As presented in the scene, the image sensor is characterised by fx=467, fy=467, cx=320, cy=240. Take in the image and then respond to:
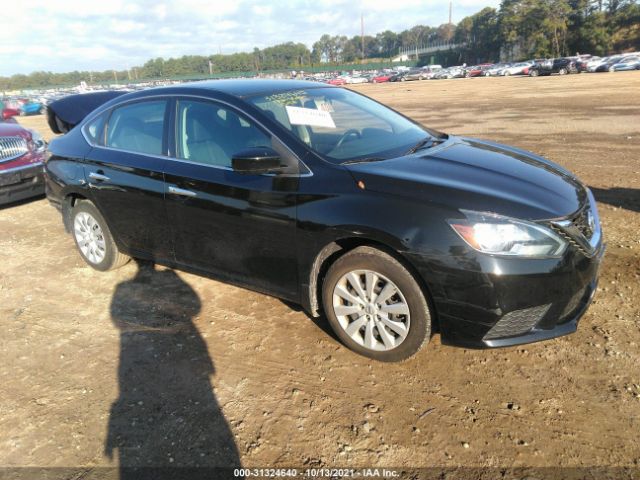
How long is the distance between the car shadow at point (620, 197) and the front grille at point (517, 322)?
11.7 feet

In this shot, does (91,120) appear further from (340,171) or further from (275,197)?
(340,171)

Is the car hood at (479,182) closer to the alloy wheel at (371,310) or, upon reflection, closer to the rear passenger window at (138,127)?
the alloy wheel at (371,310)

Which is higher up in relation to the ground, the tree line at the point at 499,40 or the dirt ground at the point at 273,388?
the tree line at the point at 499,40

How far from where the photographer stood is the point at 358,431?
8.19 ft

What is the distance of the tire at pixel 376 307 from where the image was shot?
277 cm

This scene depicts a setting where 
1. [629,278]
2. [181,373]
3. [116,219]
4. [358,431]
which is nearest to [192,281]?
[116,219]

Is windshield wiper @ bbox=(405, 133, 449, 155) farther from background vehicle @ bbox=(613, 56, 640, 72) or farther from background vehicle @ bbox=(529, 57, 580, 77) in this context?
background vehicle @ bbox=(529, 57, 580, 77)

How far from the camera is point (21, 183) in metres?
6.79

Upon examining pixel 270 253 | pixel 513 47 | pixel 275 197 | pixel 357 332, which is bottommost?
pixel 357 332

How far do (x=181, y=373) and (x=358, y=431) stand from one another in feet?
4.09

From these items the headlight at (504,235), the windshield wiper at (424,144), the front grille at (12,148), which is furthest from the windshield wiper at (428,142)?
the front grille at (12,148)

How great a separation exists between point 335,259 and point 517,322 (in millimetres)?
1161

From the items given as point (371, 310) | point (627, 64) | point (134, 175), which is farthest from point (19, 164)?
point (627, 64)

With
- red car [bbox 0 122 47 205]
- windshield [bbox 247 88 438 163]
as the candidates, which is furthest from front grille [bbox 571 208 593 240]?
red car [bbox 0 122 47 205]
